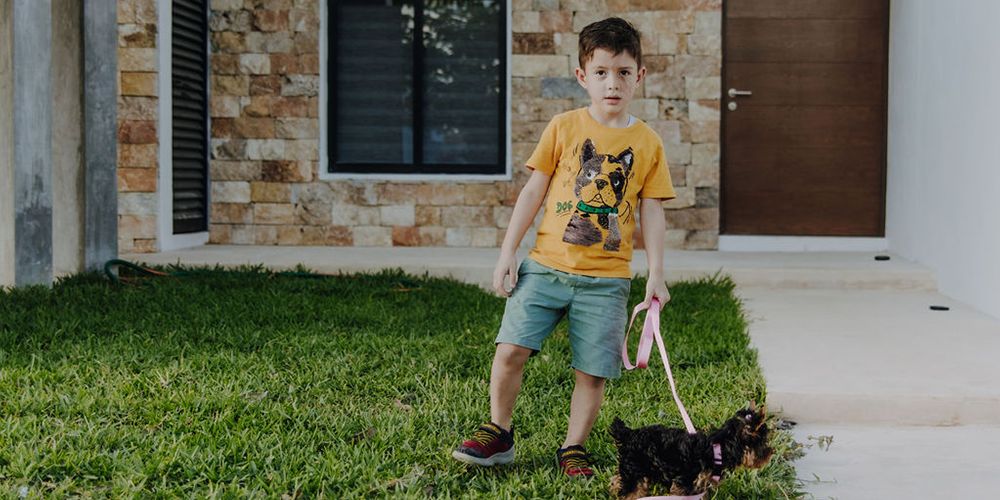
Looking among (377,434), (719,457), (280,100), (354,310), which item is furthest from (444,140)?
(719,457)

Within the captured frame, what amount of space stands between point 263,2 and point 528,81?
209 centimetres

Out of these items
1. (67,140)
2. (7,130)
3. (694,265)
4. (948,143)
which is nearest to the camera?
(7,130)

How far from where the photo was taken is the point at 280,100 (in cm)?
727

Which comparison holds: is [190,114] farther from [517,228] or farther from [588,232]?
[588,232]

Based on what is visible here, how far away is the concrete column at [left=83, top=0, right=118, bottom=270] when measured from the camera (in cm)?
548

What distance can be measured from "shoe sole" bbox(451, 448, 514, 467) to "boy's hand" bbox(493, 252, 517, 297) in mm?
428

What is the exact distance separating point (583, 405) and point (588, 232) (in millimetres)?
462

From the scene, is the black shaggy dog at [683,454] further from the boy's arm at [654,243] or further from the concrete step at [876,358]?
the concrete step at [876,358]

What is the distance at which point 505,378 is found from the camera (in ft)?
8.13

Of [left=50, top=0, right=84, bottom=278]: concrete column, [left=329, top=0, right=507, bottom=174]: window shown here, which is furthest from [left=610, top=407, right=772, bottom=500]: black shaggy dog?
[left=329, top=0, right=507, bottom=174]: window

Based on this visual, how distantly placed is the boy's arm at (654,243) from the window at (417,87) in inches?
194

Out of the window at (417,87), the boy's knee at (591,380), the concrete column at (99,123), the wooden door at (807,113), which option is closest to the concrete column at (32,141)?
the concrete column at (99,123)

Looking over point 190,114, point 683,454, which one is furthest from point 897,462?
point 190,114

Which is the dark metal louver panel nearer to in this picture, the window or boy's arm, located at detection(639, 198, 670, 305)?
the window
